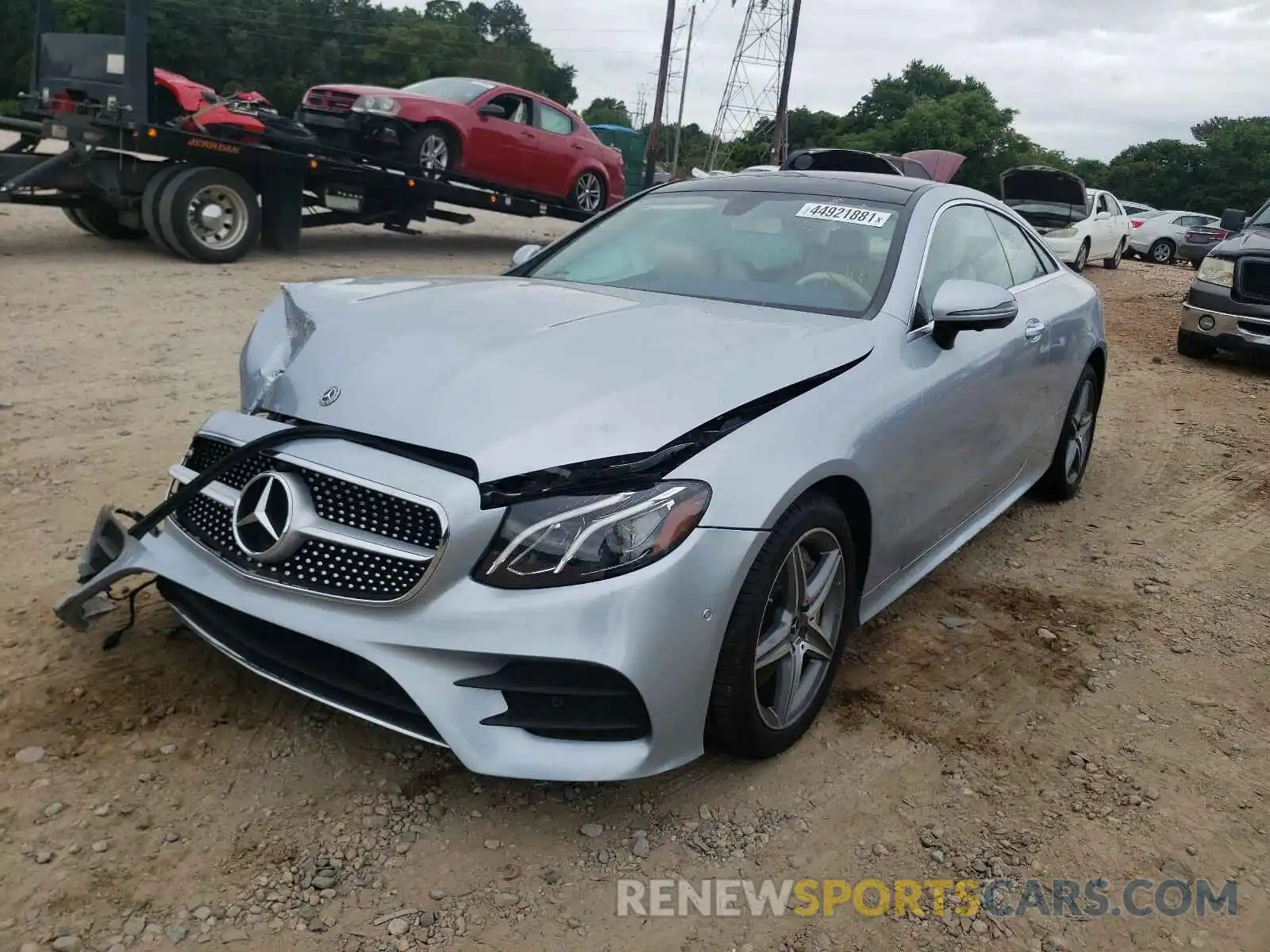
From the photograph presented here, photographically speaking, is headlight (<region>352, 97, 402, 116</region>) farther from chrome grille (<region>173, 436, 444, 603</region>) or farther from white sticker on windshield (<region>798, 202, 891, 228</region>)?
chrome grille (<region>173, 436, 444, 603</region>)

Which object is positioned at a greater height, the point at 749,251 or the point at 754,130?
the point at 754,130

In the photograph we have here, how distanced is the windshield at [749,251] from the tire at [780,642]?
0.86 metres

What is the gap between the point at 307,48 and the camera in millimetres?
60094

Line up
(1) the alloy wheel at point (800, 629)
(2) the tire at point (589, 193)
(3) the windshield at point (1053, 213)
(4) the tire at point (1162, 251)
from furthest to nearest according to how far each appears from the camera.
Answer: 1. (4) the tire at point (1162, 251)
2. (3) the windshield at point (1053, 213)
3. (2) the tire at point (589, 193)
4. (1) the alloy wheel at point (800, 629)

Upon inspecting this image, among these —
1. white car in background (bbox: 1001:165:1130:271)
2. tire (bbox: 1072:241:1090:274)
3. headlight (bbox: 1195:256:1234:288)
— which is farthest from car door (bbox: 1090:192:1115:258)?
headlight (bbox: 1195:256:1234:288)

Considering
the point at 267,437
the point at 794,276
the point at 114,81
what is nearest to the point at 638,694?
the point at 267,437

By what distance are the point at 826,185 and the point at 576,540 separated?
2.24 metres

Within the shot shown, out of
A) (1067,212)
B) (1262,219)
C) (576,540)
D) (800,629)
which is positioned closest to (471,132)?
(1262,219)

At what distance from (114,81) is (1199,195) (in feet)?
189

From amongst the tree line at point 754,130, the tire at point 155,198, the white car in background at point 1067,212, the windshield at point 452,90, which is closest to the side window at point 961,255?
the tire at point 155,198

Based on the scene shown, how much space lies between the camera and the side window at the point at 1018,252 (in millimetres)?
4379

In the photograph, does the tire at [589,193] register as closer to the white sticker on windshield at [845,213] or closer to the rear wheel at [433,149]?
the rear wheel at [433,149]

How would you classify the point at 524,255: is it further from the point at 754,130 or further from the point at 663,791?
the point at 754,130

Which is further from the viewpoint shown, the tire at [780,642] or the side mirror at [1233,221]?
the side mirror at [1233,221]
